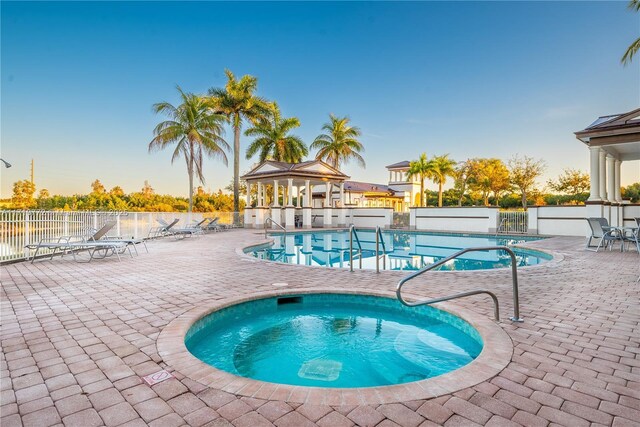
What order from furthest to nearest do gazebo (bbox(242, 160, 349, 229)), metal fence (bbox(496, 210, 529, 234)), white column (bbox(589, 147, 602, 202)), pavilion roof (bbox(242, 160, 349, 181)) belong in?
gazebo (bbox(242, 160, 349, 229)), pavilion roof (bbox(242, 160, 349, 181)), metal fence (bbox(496, 210, 529, 234)), white column (bbox(589, 147, 602, 202))

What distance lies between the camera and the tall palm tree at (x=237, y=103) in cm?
2550

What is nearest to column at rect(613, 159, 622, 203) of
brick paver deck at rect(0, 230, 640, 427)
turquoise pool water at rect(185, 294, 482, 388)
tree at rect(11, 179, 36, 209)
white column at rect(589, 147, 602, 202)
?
white column at rect(589, 147, 602, 202)

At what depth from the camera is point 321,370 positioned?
333cm

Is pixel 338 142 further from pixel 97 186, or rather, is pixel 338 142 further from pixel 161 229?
pixel 97 186

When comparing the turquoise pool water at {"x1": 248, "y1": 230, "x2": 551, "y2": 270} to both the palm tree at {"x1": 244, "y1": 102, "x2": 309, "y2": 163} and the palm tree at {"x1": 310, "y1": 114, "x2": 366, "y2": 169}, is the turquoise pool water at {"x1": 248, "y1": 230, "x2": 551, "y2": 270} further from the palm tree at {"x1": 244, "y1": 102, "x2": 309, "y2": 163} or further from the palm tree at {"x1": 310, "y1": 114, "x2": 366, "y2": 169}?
the palm tree at {"x1": 310, "y1": 114, "x2": 366, "y2": 169}

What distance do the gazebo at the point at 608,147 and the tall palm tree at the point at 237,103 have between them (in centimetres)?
2086

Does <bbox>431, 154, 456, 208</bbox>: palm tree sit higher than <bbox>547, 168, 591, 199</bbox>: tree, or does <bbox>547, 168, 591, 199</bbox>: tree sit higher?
<bbox>431, 154, 456, 208</bbox>: palm tree

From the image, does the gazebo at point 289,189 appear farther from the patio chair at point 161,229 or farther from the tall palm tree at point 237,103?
the patio chair at point 161,229

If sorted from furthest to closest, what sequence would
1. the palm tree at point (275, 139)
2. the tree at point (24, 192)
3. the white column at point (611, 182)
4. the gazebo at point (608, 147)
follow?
the tree at point (24, 192)
the palm tree at point (275, 139)
the white column at point (611, 182)
the gazebo at point (608, 147)

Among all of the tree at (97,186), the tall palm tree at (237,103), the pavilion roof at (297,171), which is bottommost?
the pavilion roof at (297,171)

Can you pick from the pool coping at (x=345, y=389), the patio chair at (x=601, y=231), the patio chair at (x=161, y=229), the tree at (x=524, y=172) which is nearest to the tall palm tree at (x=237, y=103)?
the patio chair at (x=161, y=229)

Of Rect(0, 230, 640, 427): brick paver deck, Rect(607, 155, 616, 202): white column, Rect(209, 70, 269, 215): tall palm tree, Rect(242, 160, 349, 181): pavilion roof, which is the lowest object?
Rect(0, 230, 640, 427): brick paver deck

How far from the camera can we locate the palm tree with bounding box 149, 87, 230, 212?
23047 millimetres

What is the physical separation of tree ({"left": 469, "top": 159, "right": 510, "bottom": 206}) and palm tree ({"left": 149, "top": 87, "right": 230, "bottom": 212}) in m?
34.5
